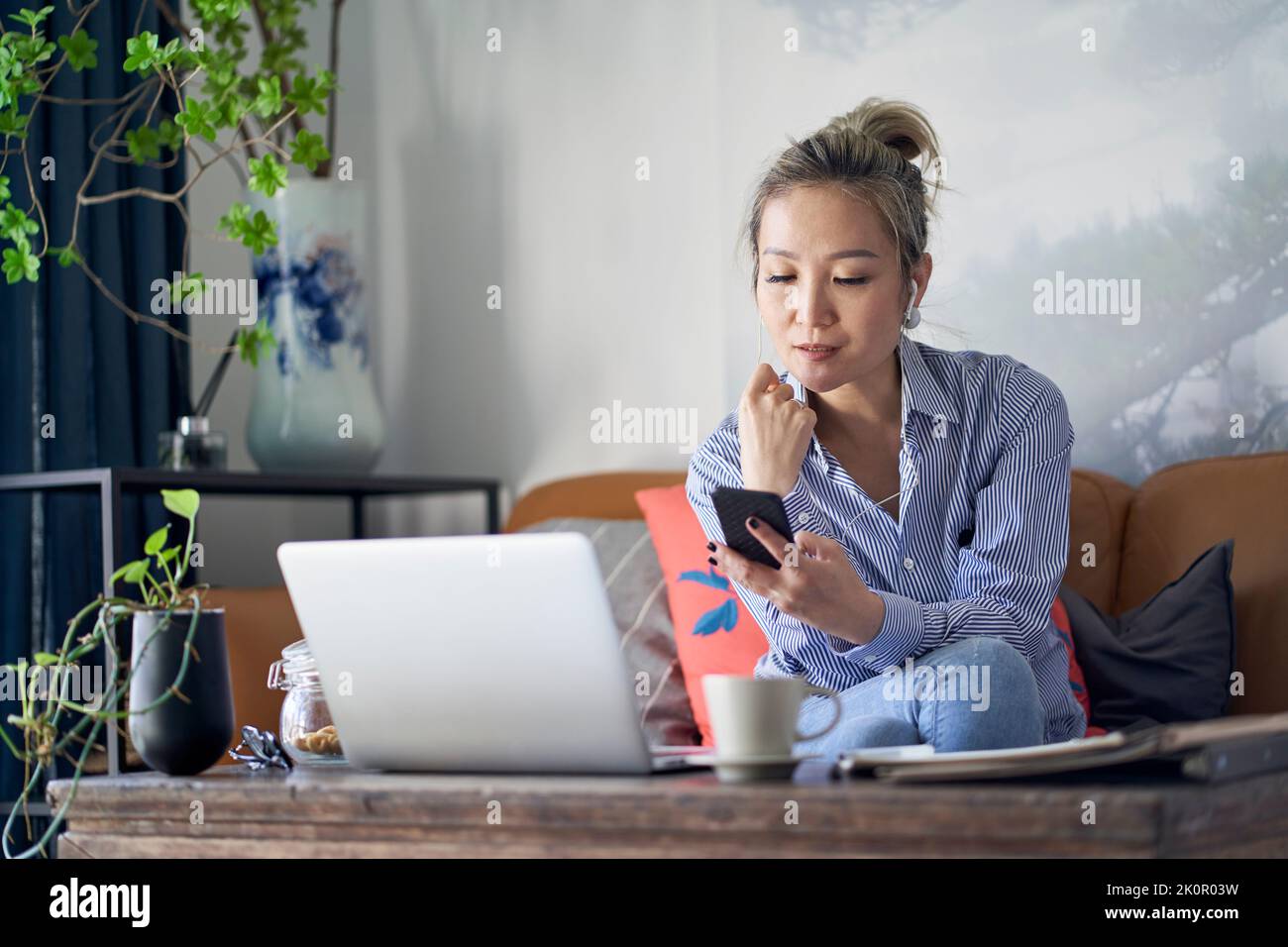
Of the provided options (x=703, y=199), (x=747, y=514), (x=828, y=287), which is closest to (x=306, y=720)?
(x=747, y=514)

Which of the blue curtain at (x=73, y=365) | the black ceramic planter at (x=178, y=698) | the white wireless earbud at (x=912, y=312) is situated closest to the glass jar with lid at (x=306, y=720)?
the black ceramic planter at (x=178, y=698)

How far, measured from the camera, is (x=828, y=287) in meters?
1.64

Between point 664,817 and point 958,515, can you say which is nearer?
point 664,817

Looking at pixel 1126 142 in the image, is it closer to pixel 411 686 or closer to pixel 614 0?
pixel 614 0

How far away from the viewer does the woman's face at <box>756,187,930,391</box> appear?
64.5 inches

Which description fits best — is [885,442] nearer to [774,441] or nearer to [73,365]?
[774,441]

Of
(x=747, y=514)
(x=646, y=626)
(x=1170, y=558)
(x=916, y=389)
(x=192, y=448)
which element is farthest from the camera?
(x=192, y=448)

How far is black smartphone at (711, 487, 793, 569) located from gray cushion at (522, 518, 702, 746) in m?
0.75

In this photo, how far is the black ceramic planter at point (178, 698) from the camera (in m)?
1.23

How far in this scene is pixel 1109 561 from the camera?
208cm

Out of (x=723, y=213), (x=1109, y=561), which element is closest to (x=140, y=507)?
(x=723, y=213)

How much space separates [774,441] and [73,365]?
1369mm

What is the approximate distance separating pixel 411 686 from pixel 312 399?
152cm

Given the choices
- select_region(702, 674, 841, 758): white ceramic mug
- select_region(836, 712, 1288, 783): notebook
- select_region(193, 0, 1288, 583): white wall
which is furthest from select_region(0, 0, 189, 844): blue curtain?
select_region(836, 712, 1288, 783): notebook
